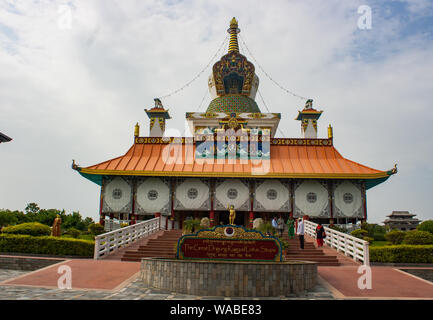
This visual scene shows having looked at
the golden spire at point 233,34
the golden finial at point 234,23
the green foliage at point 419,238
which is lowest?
the green foliage at point 419,238

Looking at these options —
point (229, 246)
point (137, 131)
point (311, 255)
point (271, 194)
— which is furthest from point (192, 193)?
point (229, 246)

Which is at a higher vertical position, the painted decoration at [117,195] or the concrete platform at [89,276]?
the painted decoration at [117,195]

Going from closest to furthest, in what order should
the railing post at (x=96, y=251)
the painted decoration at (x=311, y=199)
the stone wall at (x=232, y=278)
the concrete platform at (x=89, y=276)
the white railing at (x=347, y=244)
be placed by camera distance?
the stone wall at (x=232, y=278) < the concrete platform at (x=89, y=276) < the white railing at (x=347, y=244) < the railing post at (x=96, y=251) < the painted decoration at (x=311, y=199)

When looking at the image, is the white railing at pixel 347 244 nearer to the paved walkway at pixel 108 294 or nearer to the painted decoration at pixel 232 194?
the painted decoration at pixel 232 194

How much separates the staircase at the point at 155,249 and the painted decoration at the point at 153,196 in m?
5.95

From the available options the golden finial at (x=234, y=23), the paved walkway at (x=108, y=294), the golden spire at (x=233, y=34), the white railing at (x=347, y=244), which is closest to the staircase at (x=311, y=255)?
the white railing at (x=347, y=244)

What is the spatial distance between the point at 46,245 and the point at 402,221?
4909cm

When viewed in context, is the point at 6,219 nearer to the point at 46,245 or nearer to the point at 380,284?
the point at 46,245

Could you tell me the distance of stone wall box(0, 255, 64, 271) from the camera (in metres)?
14.0

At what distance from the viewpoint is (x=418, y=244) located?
16547 mm

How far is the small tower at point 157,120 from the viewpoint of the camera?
3189 centimetres

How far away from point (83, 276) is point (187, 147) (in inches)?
682
